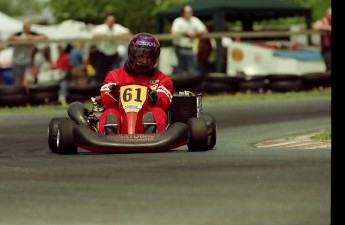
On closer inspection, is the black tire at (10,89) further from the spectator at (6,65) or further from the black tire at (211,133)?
the black tire at (211,133)

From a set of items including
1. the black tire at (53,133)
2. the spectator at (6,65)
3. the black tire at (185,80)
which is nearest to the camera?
the black tire at (53,133)

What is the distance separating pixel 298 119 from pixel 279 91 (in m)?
4.82

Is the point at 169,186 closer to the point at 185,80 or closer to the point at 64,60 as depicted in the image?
the point at 185,80

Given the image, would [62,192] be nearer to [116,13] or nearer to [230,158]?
[230,158]

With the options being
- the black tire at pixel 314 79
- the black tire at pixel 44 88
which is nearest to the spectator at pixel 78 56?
the black tire at pixel 44 88

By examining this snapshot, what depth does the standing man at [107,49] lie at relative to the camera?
19.3m

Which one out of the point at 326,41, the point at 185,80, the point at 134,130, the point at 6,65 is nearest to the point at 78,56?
the point at 6,65

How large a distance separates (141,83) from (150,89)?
197 mm

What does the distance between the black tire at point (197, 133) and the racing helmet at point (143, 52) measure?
2.60 feet

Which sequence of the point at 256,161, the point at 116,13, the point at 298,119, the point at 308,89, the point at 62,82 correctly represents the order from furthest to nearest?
the point at 116,13 < the point at 308,89 < the point at 62,82 < the point at 298,119 < the point at 256,161

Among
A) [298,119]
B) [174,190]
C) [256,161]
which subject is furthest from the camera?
[298,119]

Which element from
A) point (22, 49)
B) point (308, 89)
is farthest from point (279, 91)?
point (22, 49)

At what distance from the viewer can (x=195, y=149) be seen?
10625mm

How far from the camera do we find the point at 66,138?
10.5m
